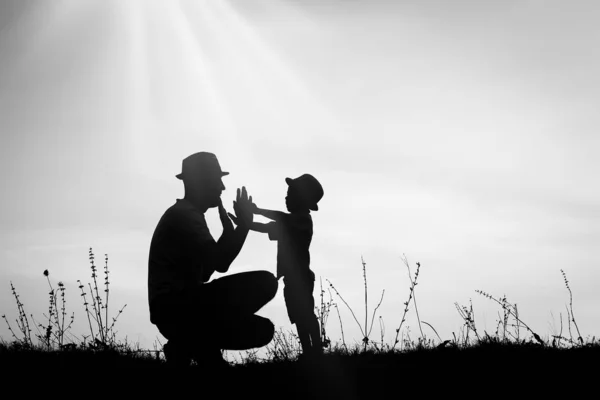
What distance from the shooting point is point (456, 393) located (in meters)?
5.59

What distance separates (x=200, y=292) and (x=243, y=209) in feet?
3.58

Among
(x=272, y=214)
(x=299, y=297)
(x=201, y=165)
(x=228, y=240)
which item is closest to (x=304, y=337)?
(x=299, y=297)

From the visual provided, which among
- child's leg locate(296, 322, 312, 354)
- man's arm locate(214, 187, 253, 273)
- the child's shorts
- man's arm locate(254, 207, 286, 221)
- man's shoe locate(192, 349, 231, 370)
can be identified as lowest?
man's shoe locate(192, 349, 231, 370)

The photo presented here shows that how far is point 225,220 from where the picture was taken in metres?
5.81

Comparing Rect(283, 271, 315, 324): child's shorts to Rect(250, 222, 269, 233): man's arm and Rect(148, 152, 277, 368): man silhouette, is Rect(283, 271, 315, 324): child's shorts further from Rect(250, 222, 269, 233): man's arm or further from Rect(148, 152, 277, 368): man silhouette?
Rect(148, 152, 277, 368): man silhouette

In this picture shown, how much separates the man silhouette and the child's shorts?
3.36 feet

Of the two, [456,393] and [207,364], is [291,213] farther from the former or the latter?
[456,393]

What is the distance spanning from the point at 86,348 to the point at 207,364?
97.9 inches

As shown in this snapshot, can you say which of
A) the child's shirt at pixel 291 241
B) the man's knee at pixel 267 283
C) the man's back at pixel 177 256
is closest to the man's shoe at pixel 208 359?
the man's back at pixel 177 256

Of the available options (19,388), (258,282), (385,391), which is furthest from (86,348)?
(385,391)

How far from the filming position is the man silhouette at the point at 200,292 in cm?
543

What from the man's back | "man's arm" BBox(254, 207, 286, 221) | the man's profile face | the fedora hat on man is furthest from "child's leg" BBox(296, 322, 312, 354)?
the fedora hat on man

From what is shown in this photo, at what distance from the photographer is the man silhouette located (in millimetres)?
5434

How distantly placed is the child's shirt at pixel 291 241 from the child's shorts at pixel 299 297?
7 cm
